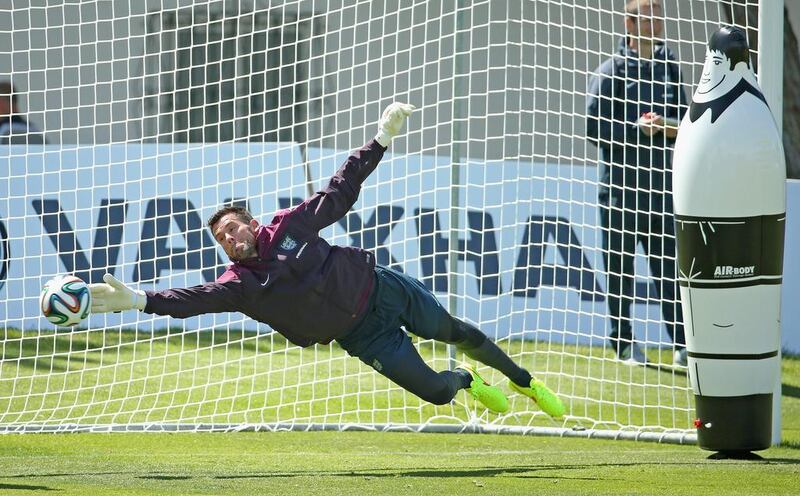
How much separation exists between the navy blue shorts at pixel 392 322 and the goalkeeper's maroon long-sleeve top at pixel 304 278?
3.7 inches

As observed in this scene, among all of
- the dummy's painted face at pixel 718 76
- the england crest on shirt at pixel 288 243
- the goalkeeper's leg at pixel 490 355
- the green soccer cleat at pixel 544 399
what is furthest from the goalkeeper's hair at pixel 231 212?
the dummy's painted face at pixel 718 76

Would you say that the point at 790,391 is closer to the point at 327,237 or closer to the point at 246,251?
the point at 327,237

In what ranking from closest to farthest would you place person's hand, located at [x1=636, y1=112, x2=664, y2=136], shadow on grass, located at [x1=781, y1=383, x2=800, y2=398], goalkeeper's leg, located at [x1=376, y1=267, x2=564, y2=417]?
goalkeeper's leg, located at [x1=376, y1=267, x2=564, y2=417] < person's hand, located at [x1=636, y1=112, x2=664, y2=136] < shadow on grass, located at [x1=781, y1=383, x2=800, y2=398]

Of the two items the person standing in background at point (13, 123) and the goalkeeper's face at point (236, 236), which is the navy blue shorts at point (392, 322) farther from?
the person standing in background at point (13, 123)

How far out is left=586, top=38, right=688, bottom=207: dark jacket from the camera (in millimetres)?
9062

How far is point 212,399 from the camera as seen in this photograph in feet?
29.3

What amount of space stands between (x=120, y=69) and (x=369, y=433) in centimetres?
673

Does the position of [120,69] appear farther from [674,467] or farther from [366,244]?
[674,467]

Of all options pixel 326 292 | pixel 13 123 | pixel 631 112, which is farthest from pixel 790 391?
pixel 13 123

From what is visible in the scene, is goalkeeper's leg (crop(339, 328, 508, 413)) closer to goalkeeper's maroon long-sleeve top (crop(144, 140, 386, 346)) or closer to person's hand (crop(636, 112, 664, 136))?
goalkeeper's maroon long-sleeve top (crop(144, 140, 386, 346))

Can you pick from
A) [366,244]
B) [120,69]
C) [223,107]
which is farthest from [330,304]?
[120,69]

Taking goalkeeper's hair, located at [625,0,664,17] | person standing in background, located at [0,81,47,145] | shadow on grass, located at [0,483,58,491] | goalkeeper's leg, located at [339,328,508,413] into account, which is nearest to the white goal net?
goalkeeper's hair, located at [625,0,664,17]

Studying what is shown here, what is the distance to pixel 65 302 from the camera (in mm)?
5844

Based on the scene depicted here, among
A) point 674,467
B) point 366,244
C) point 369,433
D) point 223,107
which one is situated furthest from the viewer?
point 223,107
